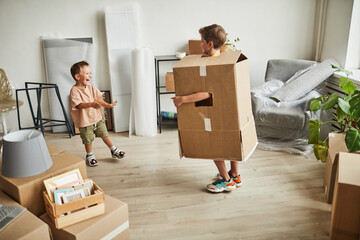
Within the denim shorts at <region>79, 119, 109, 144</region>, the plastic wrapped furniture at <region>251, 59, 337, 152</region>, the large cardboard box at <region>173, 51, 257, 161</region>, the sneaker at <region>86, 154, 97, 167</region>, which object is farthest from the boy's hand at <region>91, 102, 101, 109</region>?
the plastic wrapped furniture at <region>251, 59, 337, 152</region>

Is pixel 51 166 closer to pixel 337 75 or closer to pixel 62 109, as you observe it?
pixel 62 109

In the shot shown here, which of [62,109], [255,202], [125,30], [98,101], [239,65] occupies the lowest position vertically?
[255,202]

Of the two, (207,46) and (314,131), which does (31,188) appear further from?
(314,131)

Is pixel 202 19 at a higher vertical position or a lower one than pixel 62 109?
higher

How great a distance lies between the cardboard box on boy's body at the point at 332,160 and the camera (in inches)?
86.1

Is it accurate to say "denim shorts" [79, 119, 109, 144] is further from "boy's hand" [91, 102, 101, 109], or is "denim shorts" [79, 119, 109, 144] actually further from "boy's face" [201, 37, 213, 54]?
"boy's face" [201, 37, 213, 54]

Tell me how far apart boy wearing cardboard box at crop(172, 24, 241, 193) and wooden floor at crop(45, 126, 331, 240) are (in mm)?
59

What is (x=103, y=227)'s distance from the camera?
1.68 m

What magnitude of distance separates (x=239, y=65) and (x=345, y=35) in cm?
216

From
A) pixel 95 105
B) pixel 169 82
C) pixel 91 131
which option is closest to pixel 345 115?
pixel 169 82

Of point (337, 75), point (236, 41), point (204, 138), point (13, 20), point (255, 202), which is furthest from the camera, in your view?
point (236, 41)

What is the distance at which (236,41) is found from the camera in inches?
156

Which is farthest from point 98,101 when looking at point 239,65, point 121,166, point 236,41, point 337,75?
point 337,75

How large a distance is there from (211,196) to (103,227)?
37.3 inches
